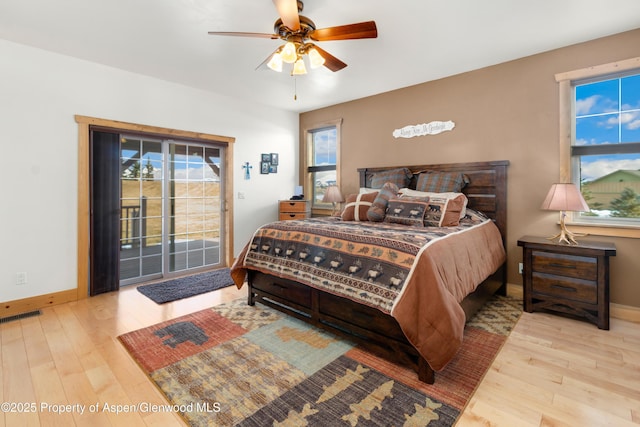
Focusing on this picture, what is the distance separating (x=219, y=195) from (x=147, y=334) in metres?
2.50

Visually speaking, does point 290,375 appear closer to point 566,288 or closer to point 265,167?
point 566,288

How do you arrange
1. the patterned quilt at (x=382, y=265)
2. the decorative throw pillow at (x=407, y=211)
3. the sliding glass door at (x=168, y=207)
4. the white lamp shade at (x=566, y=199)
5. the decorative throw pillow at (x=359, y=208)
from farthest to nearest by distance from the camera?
the sliding glass door at (x=168, y=207) < the decorative throw pillow at (x=359, y=208) < the decorative throw pillow at (x=407, y=211) < the white lamp shade at (x=566, y=199) < the patterned quilt at (x=382, y=265)

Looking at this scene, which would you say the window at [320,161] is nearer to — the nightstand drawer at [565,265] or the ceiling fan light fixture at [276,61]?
the ceiling fan light fixture at [276,61]

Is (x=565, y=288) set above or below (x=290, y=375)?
above

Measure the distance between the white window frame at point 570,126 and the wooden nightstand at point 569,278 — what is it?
0.78 feet

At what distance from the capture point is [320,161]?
17.4ft

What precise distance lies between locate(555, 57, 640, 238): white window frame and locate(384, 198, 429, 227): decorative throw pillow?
1.44m

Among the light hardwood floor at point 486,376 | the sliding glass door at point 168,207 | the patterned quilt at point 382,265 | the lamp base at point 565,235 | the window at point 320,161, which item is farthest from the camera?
the window at point 320,161

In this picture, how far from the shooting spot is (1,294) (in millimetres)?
2754

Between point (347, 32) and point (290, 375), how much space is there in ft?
7.99

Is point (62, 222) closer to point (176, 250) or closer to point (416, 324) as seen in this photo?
point (176, 250)

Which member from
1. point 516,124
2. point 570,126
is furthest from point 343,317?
point 570,126

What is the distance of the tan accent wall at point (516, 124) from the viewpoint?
271 cm

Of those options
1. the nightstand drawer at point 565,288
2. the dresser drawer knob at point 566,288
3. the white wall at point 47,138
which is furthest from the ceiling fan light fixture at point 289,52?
the dresser drawer knob at point 566,288
